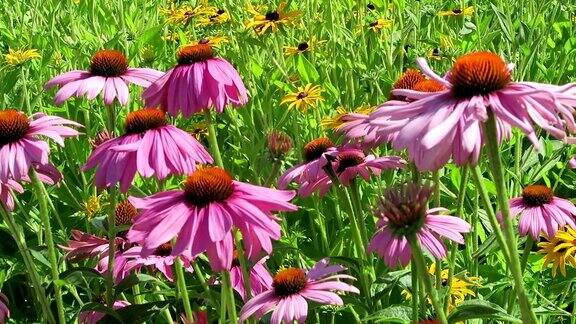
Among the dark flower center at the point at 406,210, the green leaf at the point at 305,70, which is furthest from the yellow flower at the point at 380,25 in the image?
the dark flower center at the point at 406,210

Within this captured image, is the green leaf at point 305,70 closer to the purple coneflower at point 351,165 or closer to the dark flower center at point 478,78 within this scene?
the purple coneflower at point 351,165

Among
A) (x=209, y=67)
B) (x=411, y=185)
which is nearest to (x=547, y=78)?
(x=209, y=67)

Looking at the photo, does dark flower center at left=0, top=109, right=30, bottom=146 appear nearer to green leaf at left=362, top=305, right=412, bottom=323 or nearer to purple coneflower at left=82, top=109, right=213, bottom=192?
purple coneflower at left=82, top=109, right=213, bottom=192

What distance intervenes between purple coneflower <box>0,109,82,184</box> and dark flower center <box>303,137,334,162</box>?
1.15 feet

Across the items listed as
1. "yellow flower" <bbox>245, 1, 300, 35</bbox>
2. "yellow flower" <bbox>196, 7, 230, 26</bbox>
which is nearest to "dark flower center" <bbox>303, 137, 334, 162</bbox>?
"yellow flower" <bbox>245, 1, 300, 35</bbox>

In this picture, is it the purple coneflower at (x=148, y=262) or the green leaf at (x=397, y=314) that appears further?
the purple coneflower at (x=148, y=262)

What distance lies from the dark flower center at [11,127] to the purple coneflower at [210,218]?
313mm

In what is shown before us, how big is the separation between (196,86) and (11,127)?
26cm

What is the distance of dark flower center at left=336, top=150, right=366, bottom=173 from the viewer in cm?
116

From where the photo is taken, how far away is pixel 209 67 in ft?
4.04

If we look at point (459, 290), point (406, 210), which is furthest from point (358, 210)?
point (406, 210)

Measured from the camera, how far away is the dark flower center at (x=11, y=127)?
109 centimetres

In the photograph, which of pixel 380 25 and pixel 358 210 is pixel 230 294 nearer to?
pixel 358 210

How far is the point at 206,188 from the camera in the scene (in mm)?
878
